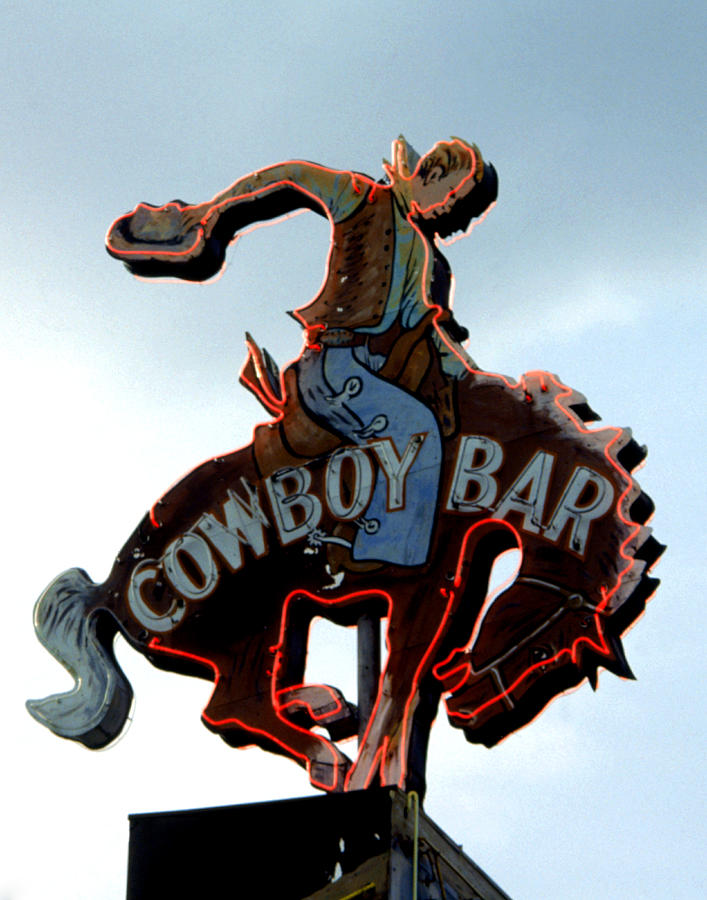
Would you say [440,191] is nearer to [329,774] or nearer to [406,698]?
[406,698]

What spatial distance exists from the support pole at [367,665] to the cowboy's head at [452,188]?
12.1ft

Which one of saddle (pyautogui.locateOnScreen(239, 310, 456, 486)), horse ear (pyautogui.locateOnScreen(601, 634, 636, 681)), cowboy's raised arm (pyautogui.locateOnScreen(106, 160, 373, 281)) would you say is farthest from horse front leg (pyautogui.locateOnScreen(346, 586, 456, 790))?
cowboy's raised arm (pyautogui.locateOnScreen(106, 160, 373, 281))

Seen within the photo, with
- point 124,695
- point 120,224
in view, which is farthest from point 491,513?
point 120,224

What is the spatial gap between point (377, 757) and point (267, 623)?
1888 mm

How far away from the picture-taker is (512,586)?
38.5ft

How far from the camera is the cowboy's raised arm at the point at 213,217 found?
14.6 metres

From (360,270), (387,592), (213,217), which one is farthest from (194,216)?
(387,592)

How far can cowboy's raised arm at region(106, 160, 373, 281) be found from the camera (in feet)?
47.9

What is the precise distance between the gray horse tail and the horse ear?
4.22 meters

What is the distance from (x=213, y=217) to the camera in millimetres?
14977

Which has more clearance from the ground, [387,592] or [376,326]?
[376,326]

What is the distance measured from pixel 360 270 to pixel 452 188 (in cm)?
108

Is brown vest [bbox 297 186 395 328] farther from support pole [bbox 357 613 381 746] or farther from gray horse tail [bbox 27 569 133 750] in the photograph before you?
gray horse tail [bbox 27 569 133 750]

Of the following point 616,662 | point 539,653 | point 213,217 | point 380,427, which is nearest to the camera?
point 616,662
